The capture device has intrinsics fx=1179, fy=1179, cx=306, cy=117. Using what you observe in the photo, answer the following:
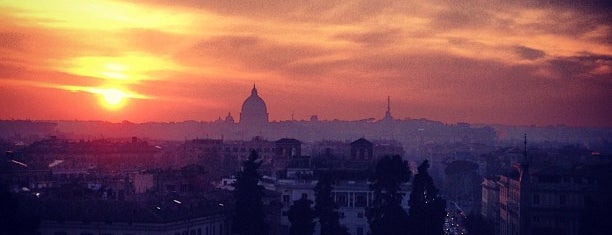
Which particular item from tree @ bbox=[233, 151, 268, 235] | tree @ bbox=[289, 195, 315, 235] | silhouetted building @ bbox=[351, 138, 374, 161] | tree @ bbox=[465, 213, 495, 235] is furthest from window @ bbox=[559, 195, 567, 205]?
tree @ bbox=[233, 151, 268, 235]

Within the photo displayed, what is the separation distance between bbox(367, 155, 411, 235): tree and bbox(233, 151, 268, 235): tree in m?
5.65

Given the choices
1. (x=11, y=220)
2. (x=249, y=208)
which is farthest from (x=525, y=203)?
(x=11, y=220)

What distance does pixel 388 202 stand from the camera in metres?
57.3

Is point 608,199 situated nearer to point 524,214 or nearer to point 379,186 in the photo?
point 524,214

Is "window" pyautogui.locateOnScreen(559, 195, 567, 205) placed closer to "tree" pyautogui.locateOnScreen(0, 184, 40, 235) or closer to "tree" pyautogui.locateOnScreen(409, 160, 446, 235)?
"tree" pyautogui.locateOnScreen(409, 160, 446, 235)

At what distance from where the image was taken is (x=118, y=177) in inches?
3287

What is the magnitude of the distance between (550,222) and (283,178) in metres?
16.6

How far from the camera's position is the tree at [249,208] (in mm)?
54219

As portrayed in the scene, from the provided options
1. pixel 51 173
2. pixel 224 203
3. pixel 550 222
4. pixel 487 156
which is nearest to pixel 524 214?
pixel 550 222

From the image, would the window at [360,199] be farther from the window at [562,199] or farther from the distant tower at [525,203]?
the window at [562,199]

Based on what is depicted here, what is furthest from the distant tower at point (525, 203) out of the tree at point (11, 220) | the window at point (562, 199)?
the tree at point (11, 220)

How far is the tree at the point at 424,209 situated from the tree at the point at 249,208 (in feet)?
23.7

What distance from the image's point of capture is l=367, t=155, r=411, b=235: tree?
183 ft

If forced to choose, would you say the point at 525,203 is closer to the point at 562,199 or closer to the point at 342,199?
the point at 562,199
